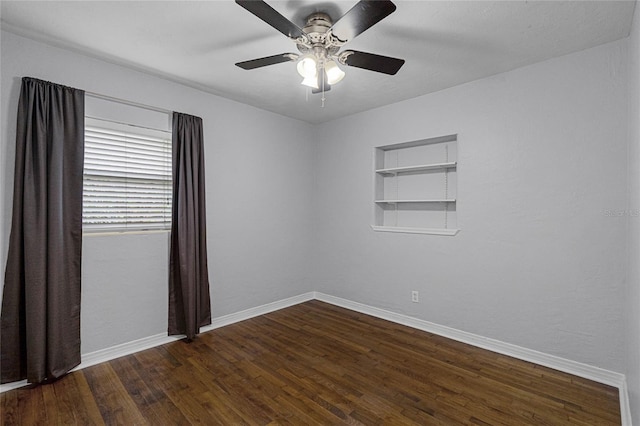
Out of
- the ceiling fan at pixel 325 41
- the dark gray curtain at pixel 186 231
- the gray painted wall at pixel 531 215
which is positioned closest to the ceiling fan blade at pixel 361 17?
the ceiling fan at pixel 325 41

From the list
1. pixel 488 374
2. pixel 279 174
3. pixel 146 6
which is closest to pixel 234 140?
pixel 279 174

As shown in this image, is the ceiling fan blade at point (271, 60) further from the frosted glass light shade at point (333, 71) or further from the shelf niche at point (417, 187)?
the shelf niche at point (417, 187)

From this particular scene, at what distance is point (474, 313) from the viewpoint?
3055mm

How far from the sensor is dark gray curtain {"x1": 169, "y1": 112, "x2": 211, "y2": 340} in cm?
306

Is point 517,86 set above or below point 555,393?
above

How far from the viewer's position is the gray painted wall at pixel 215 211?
241 centimetres

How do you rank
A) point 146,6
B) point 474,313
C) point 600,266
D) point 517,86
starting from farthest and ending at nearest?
1. point 474,313
2. point 517,86
3. point 600,266
4. point 146,6

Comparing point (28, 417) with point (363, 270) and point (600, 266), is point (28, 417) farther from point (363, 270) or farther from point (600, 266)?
point (600, 266)

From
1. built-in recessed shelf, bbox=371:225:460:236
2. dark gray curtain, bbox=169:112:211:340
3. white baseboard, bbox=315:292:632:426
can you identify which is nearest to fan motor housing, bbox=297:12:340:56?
dark gray curtain, bbox=169:112:211:340

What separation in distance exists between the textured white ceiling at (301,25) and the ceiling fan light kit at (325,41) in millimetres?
174

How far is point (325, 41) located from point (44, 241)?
250 cm

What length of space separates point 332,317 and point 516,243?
215 centimetres

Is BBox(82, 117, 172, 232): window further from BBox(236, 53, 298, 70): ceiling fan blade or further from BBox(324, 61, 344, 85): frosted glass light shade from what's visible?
BBox(324, 61, 344, 85): frosted glass light shade

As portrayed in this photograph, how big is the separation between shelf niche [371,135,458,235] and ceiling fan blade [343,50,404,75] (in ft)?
5.03
